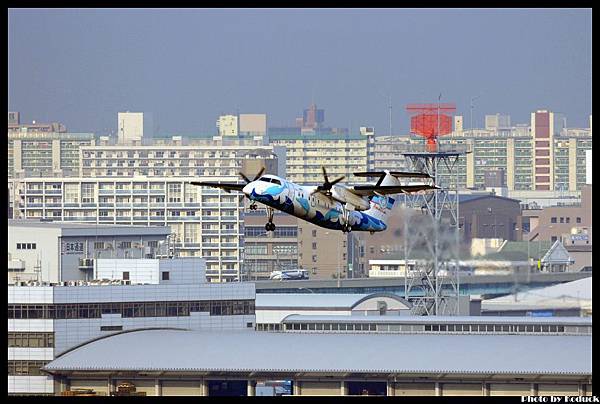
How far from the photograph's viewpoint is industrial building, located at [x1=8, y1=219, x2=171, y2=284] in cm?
9625

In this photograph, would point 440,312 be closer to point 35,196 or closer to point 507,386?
point 507,386

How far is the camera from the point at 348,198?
3891cm

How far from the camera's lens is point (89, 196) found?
586ft

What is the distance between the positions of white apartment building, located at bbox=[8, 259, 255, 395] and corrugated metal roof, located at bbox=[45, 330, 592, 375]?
8.76 ft

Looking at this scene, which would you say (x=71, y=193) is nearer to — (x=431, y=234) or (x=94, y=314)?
(x=431, y=234)

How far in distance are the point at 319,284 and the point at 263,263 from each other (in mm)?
28776

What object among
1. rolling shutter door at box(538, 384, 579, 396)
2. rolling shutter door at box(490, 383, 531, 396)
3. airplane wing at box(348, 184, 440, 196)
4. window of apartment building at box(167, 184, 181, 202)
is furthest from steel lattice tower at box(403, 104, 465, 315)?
window of apartment building at box(167, 184, 181, 202)

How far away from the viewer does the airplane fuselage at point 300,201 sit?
37.1m

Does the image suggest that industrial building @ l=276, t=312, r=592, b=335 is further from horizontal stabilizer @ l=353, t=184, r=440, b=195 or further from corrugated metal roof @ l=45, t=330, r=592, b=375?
horizontal stabilizer @ l=353, t=184, r=440, b=195

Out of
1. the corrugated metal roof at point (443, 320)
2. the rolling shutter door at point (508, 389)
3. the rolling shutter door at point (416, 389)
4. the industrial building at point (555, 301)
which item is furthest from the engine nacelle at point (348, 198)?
the industrial building at point (555, 301)

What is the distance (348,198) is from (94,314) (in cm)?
3992

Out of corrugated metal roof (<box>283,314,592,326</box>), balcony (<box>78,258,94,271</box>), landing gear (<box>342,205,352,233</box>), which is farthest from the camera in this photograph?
balcony (<box>78,258,94,271</box>)

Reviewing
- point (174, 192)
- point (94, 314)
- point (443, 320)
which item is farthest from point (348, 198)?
point (174, 192)
